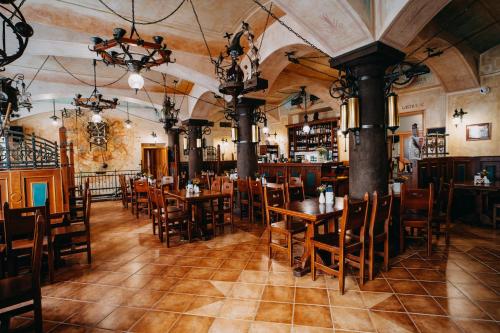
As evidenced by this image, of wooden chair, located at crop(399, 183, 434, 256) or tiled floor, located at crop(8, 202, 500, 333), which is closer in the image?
tiled floor, located at crop(8, 202, 500, 333)

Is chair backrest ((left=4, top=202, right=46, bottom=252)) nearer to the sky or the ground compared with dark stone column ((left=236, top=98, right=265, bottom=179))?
nearer to the ground

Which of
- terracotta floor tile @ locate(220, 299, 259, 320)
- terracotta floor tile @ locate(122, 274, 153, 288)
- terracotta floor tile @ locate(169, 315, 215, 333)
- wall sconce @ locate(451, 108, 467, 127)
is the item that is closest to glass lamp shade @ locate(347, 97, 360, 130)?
terracotta floor tile @ locate(220, 299, 259, 320)

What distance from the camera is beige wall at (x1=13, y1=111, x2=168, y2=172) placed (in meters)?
11.2

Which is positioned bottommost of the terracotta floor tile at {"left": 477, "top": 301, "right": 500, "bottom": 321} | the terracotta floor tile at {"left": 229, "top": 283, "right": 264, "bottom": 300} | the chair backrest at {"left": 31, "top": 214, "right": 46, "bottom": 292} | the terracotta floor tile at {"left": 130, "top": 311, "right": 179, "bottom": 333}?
the terracotta floor tile at {"left": 477, "top": 301, "right": 500, "bottom": 321}

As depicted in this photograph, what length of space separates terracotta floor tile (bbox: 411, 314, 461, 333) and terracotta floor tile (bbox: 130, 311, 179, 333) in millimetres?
→ 2205

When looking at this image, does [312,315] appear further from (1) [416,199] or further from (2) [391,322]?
(1) [416,199]

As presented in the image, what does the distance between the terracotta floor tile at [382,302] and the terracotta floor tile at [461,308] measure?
0.42 metres

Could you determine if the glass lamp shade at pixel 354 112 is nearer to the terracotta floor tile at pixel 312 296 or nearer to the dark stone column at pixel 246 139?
the terracotta floor tile at pixel 312 296

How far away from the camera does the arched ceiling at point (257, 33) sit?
3.38 metres

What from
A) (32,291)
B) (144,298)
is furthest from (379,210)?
(32,291)

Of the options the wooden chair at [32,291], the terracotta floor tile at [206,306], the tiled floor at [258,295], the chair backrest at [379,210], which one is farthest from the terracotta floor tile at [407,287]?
the wooden chair at [32,291]

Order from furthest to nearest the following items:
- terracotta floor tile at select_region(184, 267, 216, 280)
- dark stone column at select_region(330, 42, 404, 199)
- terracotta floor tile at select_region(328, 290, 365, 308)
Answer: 1. dark stone column at select_region(330, 42, 404, 199)
2. terracotta floor tile at select_region(184, 267, 216, 280)
3. terracotta floor tile at select_region(328, 290, 365, 308)

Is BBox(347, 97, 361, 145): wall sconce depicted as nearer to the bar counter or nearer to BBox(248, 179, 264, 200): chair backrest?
BBox(248, 179, 264, 200): chair backrest

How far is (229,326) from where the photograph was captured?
231cm
